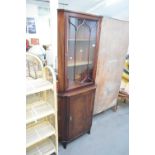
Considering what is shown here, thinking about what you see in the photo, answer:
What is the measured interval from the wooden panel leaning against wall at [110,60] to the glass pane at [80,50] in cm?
23

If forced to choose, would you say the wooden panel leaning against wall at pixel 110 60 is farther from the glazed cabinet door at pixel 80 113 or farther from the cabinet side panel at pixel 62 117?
the cabinet side panel at pixel 62 117

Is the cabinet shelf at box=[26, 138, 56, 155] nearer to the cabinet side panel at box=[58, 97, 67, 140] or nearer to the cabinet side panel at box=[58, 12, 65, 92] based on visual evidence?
the cabinet side panel at box=[58, 97, 67, 140]

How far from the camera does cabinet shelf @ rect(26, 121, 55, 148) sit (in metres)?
1.55

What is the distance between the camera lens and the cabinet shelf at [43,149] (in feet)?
5.52

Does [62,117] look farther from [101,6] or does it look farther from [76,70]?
[101,6]

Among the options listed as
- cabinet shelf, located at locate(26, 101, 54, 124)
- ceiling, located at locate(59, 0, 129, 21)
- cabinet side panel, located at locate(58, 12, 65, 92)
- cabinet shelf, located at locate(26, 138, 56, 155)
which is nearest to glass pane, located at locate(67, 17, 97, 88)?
cabinet side panel, located at locate(58, 12, 65, 92)

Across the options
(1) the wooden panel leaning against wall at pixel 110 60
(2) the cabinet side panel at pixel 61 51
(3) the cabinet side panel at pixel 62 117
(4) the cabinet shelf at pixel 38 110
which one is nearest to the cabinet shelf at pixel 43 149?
(3) the cabinet side panel at pixel 62 117

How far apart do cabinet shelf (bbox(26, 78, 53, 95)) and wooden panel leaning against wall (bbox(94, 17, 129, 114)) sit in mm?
971

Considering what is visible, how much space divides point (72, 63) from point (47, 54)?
156 cm

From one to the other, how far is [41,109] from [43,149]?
18.4 inches

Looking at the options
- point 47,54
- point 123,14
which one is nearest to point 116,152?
point 47,54
